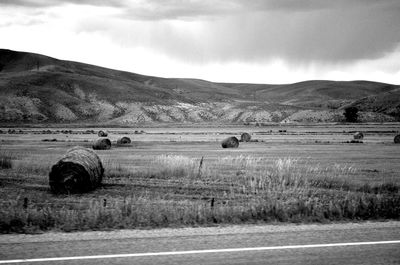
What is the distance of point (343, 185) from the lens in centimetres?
2062

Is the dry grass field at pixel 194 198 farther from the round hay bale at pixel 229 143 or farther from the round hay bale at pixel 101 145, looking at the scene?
the round hay bale at pixel 101 145

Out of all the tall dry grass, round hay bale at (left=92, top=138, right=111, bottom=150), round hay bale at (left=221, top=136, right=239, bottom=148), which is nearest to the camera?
the tall dry grass

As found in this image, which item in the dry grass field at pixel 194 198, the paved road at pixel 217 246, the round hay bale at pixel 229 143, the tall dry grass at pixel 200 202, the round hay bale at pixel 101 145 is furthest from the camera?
the round hay bale at pixel 229 143

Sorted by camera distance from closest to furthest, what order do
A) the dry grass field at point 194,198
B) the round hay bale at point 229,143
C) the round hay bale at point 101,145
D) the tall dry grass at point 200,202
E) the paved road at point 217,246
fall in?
the paved road at point 217,246, the tall dry grass at point 200,202, the dry grass field at point 194,198, the round hay bale at point 101,145, the round hay bale at point 229,143

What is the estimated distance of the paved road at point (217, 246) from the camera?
8375 mm

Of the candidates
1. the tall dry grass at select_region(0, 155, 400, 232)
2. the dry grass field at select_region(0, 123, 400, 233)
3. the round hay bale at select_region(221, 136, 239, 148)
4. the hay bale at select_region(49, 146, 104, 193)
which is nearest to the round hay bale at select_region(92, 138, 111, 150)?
the round hay bale at select_region(221, 136, 239, 148)

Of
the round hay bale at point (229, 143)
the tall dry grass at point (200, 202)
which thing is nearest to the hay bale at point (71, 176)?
the tall dry grass at point (200, 202)

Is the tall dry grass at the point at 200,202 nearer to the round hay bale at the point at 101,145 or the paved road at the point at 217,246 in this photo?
the paved road at the point at 217,246

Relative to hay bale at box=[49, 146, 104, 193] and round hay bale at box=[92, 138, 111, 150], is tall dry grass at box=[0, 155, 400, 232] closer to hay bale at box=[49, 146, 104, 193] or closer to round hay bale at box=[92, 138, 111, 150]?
hay bale at box=[49, 146, 104, 193]

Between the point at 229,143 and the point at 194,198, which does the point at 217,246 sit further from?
the point at 229,143

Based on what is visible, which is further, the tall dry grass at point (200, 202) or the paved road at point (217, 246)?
the tall dry grass at point (200, 202)

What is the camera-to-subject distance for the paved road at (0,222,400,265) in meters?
8.38

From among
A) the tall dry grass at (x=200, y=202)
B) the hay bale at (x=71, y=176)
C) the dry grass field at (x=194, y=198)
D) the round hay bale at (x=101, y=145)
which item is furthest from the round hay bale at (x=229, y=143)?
the hay bale at (x=71, y=176)

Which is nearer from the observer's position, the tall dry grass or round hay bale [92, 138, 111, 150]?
the tall dry grass
